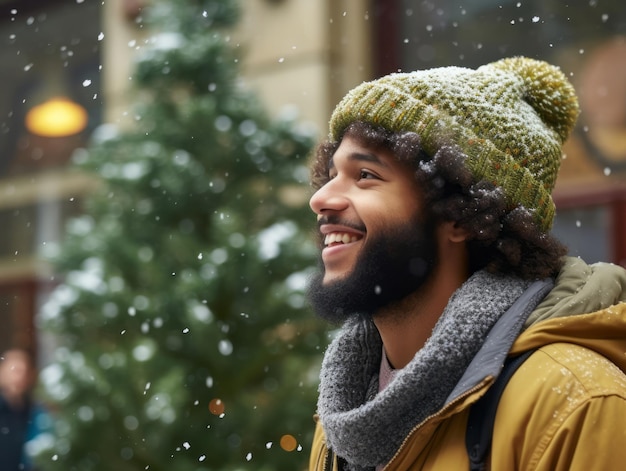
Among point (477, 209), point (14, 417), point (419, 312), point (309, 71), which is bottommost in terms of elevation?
point (14, 417)

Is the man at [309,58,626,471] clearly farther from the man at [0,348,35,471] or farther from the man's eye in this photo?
the man at [0,348,35,471]

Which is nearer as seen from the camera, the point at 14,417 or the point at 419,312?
the point at 419,312

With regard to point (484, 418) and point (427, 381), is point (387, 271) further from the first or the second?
point (484, 418)

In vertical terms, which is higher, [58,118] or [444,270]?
[444,270]

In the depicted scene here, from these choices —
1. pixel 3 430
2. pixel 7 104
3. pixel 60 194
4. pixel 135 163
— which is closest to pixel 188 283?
pixel 135 163

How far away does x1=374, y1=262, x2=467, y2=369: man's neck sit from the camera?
8.46 feet

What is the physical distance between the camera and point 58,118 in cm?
1225

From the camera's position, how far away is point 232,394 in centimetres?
646

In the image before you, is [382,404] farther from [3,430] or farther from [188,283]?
[3,430]

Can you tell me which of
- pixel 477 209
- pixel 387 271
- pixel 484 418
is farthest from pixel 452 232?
pixel 484 418

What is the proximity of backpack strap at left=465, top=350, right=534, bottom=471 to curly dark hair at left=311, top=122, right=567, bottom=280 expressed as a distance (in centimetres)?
36

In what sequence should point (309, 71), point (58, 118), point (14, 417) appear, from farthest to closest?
point (58, 118) < point (309, 71) < point (14, 417)

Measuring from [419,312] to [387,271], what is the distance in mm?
149

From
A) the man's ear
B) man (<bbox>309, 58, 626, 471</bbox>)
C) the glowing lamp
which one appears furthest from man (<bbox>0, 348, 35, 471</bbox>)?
the man's ear
